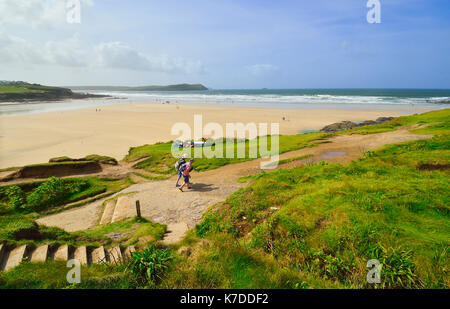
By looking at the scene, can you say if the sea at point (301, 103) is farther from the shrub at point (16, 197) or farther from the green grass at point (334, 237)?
the green grass at point (334, 237)

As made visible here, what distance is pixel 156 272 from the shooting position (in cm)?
436

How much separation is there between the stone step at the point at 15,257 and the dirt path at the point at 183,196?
3.63m

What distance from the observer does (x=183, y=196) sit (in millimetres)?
12562

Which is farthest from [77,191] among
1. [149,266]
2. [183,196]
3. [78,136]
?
[78,136]

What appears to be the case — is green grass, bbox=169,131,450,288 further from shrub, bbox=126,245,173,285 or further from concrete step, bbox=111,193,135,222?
concrete step, bbox=111,193,135,222

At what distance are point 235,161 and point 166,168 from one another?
5654 mm

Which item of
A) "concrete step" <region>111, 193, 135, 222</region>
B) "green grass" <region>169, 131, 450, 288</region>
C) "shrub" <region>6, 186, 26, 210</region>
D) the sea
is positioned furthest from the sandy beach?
the sea

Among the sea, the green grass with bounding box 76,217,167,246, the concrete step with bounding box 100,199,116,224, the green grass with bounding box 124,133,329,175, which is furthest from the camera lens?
the sea

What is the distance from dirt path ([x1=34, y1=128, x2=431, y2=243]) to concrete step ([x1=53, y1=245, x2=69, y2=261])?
2.73m

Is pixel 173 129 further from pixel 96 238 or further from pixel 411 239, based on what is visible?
pixel 411 239

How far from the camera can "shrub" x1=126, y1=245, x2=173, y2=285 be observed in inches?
168

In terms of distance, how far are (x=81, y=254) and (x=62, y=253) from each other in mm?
492

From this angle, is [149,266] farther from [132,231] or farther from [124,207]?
[124,207]
